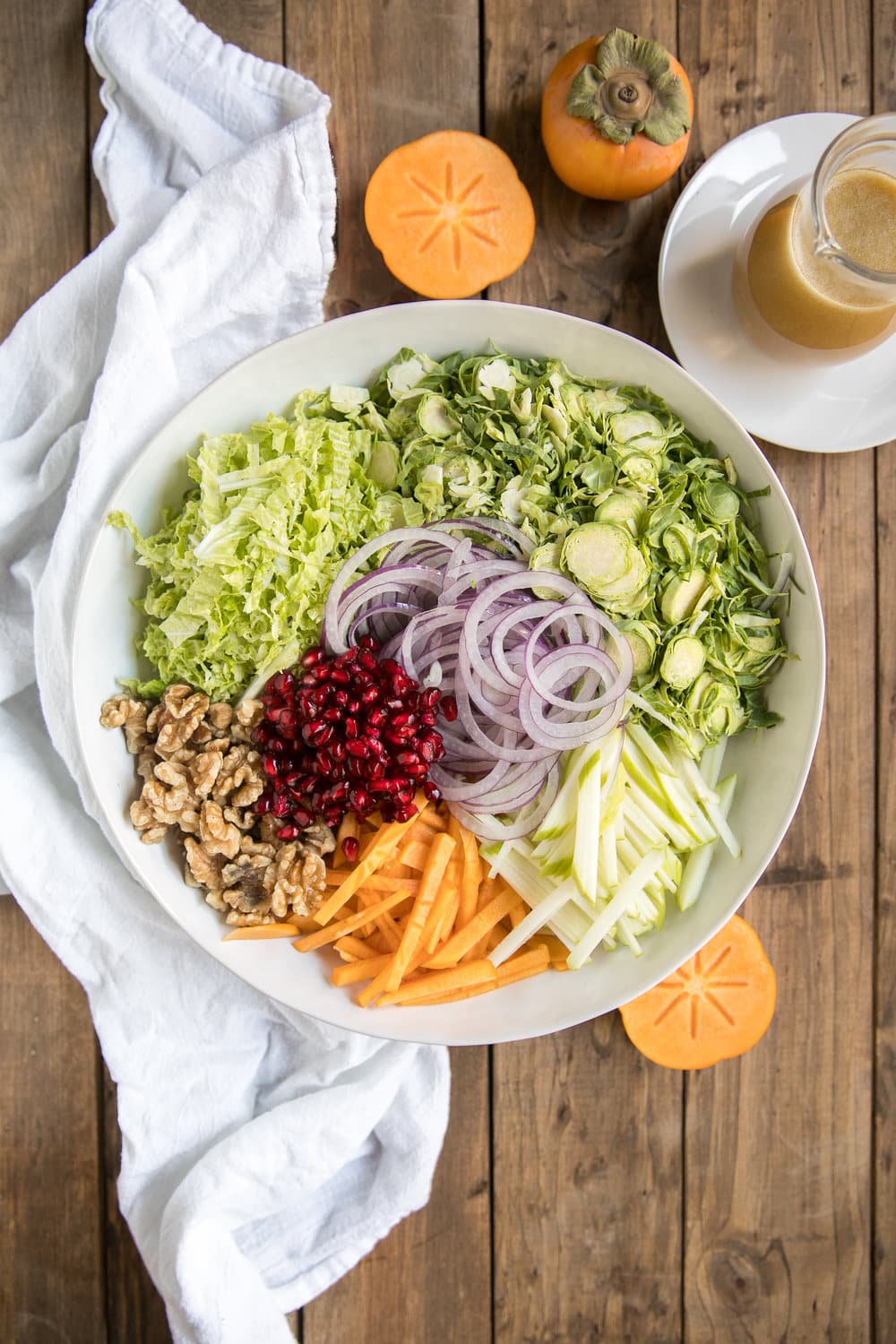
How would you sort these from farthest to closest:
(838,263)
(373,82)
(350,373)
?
(373,82) → (350,373) → (838,263)

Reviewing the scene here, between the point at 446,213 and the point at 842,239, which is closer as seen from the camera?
the point at 842,239

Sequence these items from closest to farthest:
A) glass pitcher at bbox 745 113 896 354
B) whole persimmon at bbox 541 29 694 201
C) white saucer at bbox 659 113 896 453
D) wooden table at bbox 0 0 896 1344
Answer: glass pitcher at bbox 745 113 896 354, whole persimmon at bbox 541 29 694 201, white saucer at bbox 659 113 896 453, wooden table at bbox 0 0 896 1344

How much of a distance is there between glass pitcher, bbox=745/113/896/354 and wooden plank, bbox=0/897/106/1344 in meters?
2.04

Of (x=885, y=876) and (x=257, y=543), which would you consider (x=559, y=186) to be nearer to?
(x=257, y=543)

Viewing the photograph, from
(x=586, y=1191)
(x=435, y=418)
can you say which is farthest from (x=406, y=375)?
(x=586, y=1191)

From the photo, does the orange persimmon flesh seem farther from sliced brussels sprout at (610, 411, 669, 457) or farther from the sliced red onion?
the sliced red onion

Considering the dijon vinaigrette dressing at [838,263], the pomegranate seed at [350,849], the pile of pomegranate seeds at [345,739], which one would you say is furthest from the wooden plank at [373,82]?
the pomegranate seed at [350,849]

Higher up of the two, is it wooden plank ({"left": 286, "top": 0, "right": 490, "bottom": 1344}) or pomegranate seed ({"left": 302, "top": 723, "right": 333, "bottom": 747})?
wooden plank ({"left": 286, "top": 0, "right": 490, "bottom": 1344})

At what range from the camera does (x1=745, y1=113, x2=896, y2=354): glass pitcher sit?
1.71 m

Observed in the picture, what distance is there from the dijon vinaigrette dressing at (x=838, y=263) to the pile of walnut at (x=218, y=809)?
1.27 metres

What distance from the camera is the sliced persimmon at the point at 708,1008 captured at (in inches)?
81.6

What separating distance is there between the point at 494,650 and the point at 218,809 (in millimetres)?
596

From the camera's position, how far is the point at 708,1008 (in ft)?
6.80

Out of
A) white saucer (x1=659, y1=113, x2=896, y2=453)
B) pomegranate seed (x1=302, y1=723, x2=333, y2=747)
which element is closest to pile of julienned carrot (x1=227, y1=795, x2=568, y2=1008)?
pomegranate seed (x1=302, y1=723, x2=333, y2=747)
